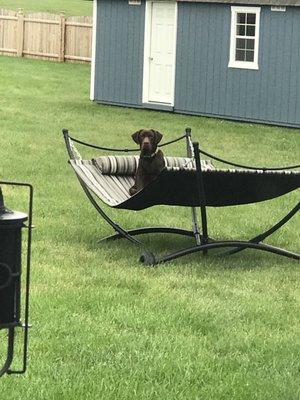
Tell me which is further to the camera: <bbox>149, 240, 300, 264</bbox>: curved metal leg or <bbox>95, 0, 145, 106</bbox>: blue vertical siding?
<bbox>95, 0, 145, 106</bbox>: blue vertical siding

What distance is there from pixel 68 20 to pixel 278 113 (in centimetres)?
1948

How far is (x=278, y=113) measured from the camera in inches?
922

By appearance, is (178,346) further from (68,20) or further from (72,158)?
(68,20)

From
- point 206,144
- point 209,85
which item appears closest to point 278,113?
point 209,85

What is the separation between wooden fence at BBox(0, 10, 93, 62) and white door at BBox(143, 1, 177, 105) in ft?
46.6

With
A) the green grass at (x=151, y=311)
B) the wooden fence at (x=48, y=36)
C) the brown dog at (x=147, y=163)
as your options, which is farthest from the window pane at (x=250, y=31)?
the wooden fence at (x=48, y=36)

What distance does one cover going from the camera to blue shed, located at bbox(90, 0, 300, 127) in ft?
76.2

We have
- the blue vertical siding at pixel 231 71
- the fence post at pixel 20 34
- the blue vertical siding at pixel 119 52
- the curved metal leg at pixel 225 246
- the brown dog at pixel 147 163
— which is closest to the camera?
the curved metal leg at pixel 225 246

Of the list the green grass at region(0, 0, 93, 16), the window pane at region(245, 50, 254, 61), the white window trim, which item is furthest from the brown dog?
the green grass at region(0, 0, 93, 16)

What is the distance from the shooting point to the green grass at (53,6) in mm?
63156

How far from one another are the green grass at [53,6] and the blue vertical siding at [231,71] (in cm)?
3752

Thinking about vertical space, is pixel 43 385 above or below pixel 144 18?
below

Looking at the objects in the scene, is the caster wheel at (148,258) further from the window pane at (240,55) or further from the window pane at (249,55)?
the window pane at (240,55)

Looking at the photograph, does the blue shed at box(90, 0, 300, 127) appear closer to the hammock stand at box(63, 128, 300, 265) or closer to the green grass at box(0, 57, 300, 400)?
the green grass at box(0, 57, 300, 400)
